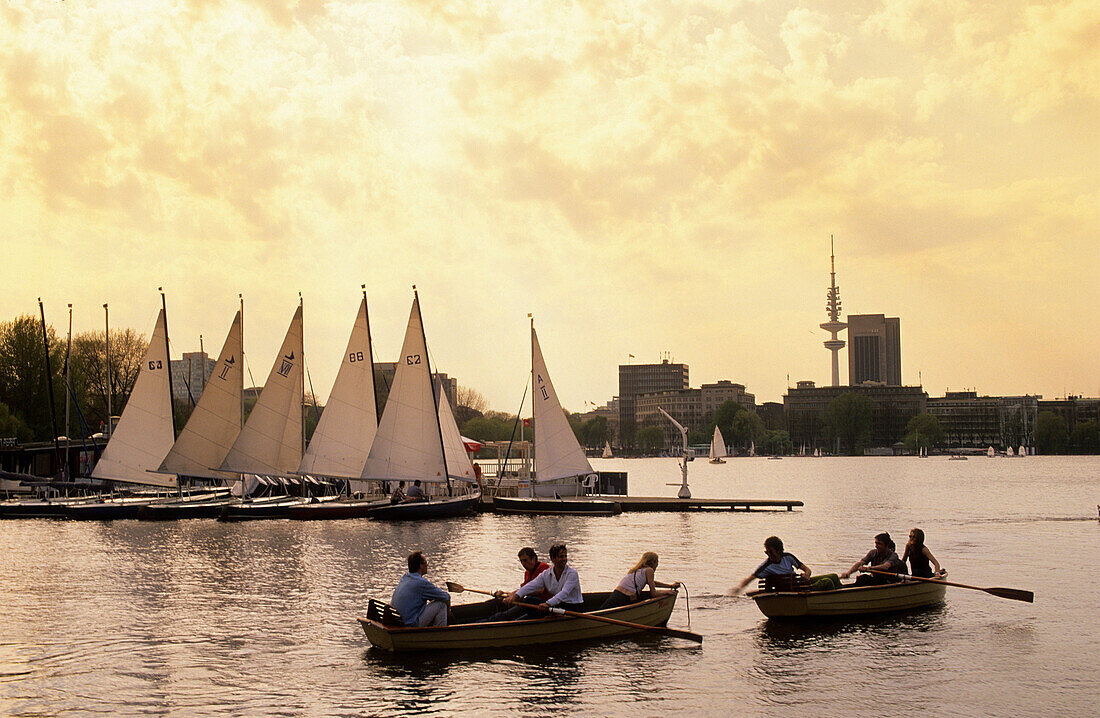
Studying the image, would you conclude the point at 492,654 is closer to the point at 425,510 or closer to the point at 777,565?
the point at 777,565

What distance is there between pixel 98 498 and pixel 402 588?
55.3 m

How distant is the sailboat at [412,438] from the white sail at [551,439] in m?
5.65

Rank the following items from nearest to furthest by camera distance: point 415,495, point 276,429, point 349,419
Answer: point 415,495
point 349,419
point 276,429

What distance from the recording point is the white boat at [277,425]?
65.0 meters

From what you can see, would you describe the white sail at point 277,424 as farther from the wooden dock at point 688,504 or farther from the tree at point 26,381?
the tree at point 26,381

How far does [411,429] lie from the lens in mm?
62688

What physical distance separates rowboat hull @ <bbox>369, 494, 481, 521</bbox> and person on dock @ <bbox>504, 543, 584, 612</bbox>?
39.4 m

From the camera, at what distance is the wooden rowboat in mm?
22281

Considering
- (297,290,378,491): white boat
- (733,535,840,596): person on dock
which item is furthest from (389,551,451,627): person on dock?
(297,290,378,491): white boat

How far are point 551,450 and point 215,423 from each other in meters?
20.3

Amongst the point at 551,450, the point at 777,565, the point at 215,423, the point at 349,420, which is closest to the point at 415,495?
the point at 349,420

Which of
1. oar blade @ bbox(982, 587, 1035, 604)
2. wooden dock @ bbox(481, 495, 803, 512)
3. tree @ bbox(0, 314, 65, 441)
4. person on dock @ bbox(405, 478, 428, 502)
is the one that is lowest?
wooden dock @ bbox(481, 495, 803, 512)

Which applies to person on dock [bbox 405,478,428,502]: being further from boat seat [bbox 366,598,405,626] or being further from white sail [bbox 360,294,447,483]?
boat seat [bbox 366,598,405,626]

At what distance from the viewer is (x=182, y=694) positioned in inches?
784
